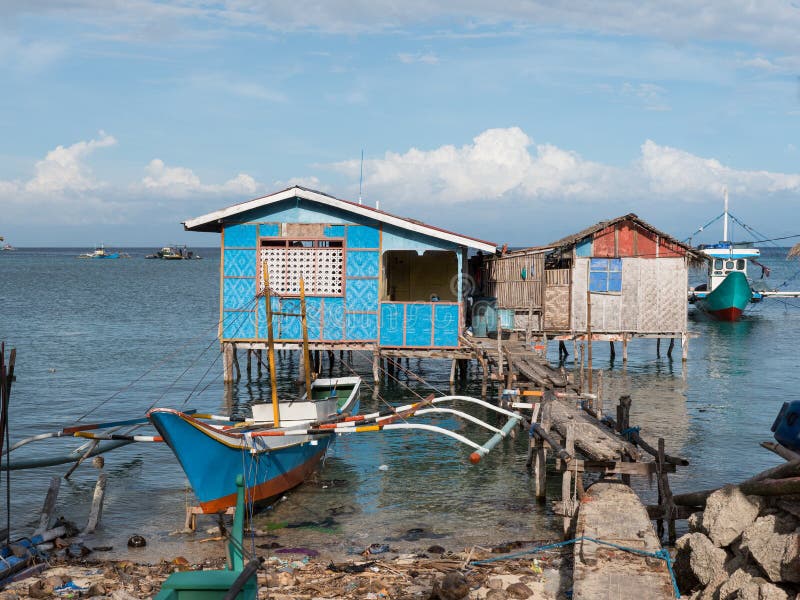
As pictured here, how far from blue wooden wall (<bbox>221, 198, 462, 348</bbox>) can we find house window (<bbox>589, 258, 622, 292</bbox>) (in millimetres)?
6422

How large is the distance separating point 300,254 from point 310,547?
469 inches

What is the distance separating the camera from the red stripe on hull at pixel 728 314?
50.8m

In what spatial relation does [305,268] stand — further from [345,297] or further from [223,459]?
[223,459]

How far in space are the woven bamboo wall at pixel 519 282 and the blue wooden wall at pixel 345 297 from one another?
14.3 feet

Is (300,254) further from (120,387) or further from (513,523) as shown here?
(513,523)

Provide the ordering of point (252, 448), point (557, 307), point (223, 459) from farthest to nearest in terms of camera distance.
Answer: point (557, 307) → point (252, 448) → point (223, 459)

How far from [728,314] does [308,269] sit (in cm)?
3537

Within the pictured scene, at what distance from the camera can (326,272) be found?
2389cm

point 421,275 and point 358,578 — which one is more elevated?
point 421,275

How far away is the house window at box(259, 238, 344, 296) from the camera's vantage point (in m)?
23.8

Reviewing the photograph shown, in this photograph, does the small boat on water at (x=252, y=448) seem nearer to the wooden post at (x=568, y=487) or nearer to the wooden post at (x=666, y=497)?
the wooden post at (x=568, y=487)

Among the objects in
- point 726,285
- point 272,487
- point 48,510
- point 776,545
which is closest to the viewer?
point 776,545

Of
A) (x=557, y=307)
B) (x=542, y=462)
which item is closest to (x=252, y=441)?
(x=542, y=462)

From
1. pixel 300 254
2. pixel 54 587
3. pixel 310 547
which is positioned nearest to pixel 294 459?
pixel 310 547
